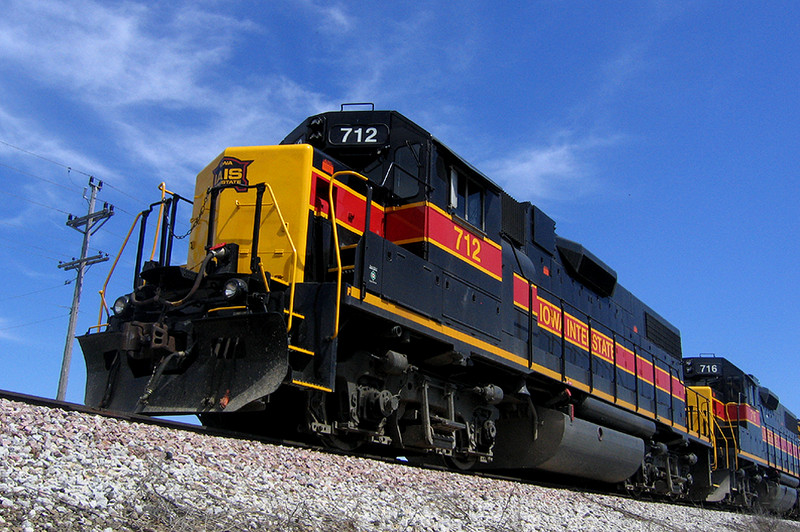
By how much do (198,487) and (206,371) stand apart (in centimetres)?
203

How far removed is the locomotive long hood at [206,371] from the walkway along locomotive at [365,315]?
0.01 metres

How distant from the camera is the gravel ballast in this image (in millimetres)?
3221

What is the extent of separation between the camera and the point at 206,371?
18.9 ft

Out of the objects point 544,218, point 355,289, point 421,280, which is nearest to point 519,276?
point 544,218

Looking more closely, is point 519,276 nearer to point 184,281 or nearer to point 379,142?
point 379,142

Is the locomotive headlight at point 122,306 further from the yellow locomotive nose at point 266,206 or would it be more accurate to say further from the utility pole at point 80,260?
the utility pole at point 80,260

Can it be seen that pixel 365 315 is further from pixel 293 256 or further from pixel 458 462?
pixel 458 462

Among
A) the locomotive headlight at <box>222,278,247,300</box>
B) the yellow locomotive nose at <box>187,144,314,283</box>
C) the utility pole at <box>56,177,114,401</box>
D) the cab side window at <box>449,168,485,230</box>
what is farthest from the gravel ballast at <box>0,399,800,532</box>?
the utility pole at <box>56,177,114,401</box>

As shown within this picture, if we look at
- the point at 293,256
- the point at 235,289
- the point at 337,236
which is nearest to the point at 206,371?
the point at 235,289

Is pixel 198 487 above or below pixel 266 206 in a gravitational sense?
below

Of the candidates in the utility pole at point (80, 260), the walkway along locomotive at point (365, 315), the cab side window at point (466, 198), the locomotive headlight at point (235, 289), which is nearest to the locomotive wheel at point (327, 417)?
the walkway along locomotive at point (365, 315)

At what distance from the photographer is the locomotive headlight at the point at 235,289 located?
588cm

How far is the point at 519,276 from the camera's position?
Result: 30.0ft

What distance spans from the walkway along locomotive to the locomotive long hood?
0.05 ft
